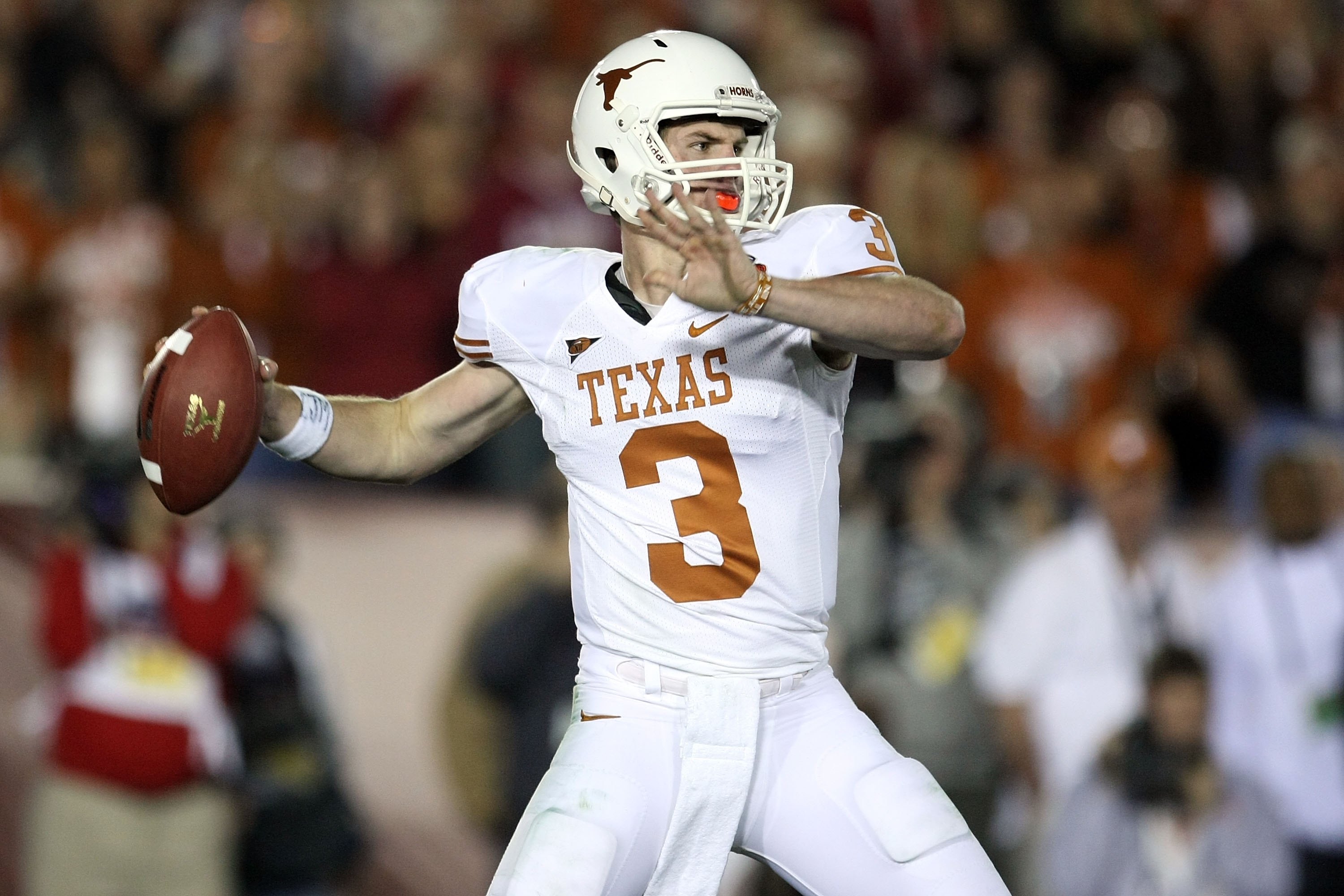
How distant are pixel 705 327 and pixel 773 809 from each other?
837mm

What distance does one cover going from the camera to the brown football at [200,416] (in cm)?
327

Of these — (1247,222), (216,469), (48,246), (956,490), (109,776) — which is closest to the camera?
(216,469)

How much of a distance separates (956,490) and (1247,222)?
2328mm

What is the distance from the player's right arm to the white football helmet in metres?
0.43

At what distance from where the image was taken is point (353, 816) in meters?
5.91

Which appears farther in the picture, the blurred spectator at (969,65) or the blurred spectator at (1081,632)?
the blurred spectator at (969,65)

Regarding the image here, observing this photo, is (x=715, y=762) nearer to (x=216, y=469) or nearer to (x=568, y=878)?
(x=568, y=878)

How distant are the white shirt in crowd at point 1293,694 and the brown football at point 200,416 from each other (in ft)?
12.0

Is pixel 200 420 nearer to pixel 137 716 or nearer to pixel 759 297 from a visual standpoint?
pixel 759 297

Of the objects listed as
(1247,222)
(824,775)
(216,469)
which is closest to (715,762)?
(824,775)

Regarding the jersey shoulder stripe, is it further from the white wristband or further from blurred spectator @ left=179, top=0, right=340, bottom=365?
blurred spectator @ left=179, top=0, right=340, bottom=365

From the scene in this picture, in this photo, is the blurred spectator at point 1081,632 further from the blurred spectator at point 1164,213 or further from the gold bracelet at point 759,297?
the gold bracelet at point 759,297

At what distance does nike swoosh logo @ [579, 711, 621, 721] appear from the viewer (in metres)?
3.21

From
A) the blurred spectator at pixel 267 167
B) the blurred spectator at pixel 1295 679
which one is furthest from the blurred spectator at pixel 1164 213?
the blurred spectator at pixel 267 167
